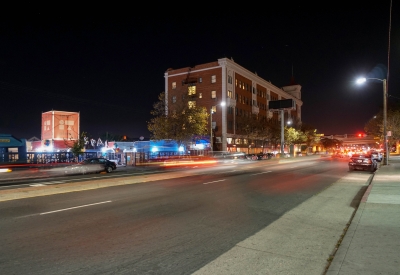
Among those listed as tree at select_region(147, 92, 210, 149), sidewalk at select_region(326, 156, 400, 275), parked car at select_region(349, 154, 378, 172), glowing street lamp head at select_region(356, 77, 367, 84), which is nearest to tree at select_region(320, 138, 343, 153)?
tree at select_region(147, 92, 210, 149)

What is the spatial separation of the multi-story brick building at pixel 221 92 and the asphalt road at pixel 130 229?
4645 centimetres

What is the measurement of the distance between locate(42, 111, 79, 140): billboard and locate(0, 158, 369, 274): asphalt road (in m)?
54.3

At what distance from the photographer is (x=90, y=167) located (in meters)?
28.9

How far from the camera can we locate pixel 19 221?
8555mm

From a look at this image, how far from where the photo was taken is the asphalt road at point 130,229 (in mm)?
5523

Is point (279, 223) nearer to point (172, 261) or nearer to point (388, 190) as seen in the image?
point (172, 261)

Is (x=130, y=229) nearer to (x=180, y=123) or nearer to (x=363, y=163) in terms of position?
(x=363, y=163)

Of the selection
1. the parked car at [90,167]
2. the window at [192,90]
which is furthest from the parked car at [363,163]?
the window at [192,90]

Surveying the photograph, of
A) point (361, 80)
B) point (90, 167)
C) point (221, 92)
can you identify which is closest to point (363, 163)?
point (361, 80)

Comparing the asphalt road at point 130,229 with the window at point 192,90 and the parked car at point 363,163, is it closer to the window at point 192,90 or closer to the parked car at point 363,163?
the parked car at point 363,163

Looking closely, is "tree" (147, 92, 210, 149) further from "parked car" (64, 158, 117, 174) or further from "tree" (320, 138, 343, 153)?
"tree" (320, 138, 343, 153)

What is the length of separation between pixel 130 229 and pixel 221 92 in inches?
2298

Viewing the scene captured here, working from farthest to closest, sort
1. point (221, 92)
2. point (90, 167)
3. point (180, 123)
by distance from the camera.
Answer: point (221, 92) → point (180, 123) → point (90, 167)

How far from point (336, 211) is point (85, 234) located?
7327 mm
